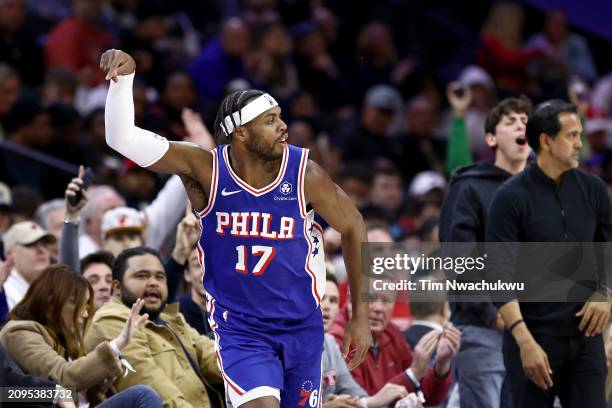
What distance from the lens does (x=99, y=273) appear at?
771cm

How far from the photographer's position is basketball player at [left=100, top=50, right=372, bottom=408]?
5746mm

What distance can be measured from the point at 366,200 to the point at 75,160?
267 cm

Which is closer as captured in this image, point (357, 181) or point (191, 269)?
point (191, 269)

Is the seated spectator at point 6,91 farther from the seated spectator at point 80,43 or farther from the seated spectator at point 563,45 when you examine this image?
the seated spectator at point 563,45

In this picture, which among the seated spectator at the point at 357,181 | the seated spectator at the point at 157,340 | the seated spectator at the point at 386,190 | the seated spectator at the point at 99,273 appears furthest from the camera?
the seated spectator at the point at 386,190

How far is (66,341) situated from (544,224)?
8.37 ft

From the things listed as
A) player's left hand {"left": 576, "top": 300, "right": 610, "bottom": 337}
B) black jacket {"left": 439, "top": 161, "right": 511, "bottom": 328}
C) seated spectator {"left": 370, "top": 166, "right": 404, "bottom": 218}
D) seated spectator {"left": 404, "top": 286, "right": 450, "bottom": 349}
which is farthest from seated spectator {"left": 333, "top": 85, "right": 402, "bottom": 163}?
player's left hand {"left": 576, "top": 300, "right": 610, "bottom": 337}

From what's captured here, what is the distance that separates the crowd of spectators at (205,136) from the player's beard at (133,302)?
0.06ft

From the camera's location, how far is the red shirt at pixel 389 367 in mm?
7551

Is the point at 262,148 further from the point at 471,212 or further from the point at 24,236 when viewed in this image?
the point at 24,236

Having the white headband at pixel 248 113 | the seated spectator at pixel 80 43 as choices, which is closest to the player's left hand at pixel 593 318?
the white headband at pixel 248 113

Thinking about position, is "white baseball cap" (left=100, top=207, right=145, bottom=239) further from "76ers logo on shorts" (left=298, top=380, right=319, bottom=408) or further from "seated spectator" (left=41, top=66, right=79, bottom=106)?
"seated spectator" (left=41, top=66, right=79, bottom=106)

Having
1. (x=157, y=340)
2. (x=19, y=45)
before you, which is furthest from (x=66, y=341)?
(x=19, y=45)

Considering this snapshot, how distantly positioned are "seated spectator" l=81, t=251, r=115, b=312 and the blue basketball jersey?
78.4 inches
